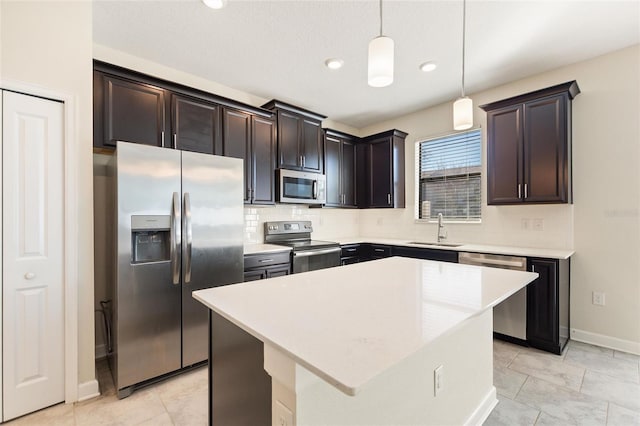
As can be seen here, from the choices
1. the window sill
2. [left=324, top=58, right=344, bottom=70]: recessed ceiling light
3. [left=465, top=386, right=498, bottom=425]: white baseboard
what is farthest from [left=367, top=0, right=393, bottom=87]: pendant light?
the window sill

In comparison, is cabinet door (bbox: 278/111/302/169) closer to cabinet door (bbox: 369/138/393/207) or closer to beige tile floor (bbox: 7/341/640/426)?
cabinet door (bbox: 369/138/393/207)

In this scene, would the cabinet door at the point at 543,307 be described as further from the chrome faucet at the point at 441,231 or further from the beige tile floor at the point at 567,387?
the chrome faucet at the point at 441,231

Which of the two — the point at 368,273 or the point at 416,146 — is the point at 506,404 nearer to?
the point at 368,273

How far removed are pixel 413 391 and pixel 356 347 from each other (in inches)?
27.1

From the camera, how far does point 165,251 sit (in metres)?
2.27

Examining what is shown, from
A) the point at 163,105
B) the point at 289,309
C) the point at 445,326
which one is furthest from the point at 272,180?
the point at 445,326

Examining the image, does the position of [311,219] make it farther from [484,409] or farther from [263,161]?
[484,409]

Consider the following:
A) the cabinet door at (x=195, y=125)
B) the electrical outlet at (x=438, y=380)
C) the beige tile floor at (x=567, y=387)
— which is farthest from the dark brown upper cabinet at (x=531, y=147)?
the cabinet door at (x=195, y=125)

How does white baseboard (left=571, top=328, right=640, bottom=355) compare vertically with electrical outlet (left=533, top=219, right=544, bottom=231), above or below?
below

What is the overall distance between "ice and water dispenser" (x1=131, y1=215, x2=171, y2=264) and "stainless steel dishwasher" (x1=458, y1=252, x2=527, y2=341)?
Result: 2845mm

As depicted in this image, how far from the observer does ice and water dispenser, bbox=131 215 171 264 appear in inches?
82.7

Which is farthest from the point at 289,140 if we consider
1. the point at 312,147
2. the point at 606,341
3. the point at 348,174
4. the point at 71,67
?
the point at 606,341

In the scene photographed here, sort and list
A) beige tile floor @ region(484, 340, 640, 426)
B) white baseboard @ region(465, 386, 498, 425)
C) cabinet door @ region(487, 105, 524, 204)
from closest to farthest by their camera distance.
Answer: white baseboard @ region(465, 386, 498, 425)
beige tile floor @ region(484, 340, 640, 426)
cabinet door @ region(487, 105, 524, 204)

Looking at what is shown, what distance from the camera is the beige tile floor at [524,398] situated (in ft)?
5.85
